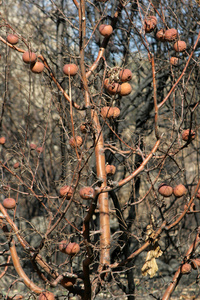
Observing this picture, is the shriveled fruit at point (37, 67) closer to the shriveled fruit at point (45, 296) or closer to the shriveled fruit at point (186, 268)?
the shriveled fruit at point (45, 296)

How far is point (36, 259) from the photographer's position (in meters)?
2.32

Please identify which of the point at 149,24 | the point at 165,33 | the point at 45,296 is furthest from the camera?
the point at 165,33

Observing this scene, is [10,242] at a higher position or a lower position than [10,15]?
lower

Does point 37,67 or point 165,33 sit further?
point 165,33

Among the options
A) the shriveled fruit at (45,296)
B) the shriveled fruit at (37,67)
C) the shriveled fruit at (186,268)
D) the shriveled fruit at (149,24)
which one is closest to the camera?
the shriveled fruit at (45,296)

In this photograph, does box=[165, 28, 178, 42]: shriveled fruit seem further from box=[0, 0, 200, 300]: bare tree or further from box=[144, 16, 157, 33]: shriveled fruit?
box=[144, 16, 157, 33]: shriveled fruit

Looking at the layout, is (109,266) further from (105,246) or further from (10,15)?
(10,15)

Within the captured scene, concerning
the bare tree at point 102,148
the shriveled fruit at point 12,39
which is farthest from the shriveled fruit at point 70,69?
the shriveled fruit at point 12,39

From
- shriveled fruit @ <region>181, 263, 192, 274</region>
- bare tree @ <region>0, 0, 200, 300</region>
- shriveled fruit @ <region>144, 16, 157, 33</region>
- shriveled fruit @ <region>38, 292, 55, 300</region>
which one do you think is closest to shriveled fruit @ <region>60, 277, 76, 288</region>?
bare tree @ <region>0, 0, 200, 300</region>

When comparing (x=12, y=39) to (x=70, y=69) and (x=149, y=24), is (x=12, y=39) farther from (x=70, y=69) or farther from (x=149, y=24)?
(x=149, y=24)

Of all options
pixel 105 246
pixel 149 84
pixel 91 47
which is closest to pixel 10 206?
pixel 105 246

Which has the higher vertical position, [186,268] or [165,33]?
[165,33]

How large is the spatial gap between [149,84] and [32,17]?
2.73m

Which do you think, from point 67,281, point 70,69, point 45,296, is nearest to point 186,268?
point 67,281
